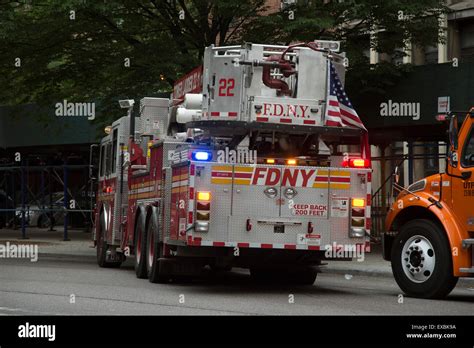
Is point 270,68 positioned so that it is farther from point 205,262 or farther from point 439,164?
point 439,164

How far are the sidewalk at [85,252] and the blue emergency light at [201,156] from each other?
249 inches

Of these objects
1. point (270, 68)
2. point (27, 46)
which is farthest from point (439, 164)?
point (270, 68)

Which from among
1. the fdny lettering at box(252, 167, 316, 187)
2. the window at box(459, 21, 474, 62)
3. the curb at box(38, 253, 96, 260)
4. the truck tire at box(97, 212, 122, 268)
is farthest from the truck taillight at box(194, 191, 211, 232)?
the window at box(459, 21, 474, 62)

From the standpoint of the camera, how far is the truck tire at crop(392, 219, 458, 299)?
14.3 meters

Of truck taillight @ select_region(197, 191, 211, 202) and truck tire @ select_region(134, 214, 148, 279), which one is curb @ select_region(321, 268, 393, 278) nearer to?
truck tire @ select_region(134, 214, 148, 279)

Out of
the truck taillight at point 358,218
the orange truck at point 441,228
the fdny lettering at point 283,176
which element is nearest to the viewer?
the orange truck at point 441,228

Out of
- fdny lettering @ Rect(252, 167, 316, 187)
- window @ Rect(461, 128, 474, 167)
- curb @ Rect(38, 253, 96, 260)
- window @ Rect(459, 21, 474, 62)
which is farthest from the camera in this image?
window @ Rect(459, 21, 474, 62)

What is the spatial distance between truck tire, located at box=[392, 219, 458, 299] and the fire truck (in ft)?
2.10

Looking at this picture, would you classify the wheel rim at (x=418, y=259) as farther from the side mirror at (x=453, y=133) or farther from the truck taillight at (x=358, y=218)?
the side mirror at (x=453, y=133)

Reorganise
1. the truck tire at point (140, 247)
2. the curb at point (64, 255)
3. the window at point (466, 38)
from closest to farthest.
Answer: the truck tire at point (140, 247), the curb at point (64, 255), the window at point (466, 38)

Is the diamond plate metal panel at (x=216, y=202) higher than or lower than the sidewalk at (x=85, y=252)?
higher

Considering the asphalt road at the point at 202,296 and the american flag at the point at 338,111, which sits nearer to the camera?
the asphalt road at the point at 202,296

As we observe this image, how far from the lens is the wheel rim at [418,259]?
14.6 m

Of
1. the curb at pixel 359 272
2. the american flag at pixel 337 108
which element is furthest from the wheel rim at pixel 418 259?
the curb at pixel 359 272
